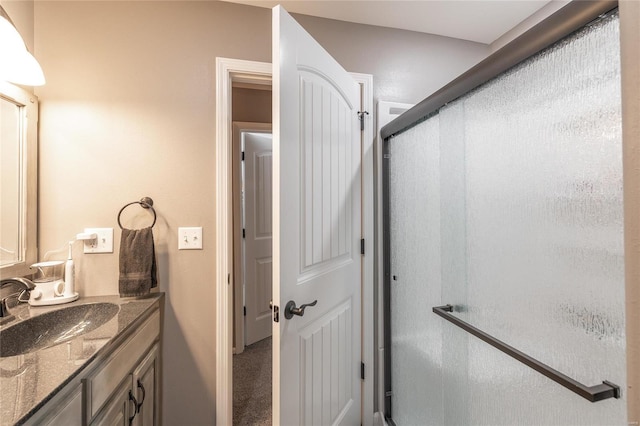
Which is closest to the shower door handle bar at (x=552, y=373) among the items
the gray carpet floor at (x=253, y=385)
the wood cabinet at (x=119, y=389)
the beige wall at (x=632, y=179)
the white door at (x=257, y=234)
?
the beige wall at (x=632, y=179)

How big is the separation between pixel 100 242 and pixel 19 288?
1.13ft

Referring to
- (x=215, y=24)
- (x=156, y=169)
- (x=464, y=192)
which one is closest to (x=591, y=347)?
(x=464, y=192)

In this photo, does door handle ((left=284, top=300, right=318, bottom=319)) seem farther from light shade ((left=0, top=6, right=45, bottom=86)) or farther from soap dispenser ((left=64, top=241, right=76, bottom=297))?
light shade ((left=0, top=6, right=45, bottom=86))

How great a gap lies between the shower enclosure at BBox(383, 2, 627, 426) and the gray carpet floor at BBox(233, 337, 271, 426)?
111cm

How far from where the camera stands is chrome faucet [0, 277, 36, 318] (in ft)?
3.57

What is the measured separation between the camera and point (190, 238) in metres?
1.49

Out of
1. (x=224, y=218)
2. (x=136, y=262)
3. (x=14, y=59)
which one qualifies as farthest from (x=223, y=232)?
(x=14, y=59)

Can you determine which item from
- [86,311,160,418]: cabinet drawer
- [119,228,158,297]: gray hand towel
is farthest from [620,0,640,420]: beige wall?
[119,228,158,297]: gray hand towel

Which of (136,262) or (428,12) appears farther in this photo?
(428,12)

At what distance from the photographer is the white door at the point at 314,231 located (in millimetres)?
1040

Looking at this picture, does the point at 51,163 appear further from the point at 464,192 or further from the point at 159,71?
the point at 464,192

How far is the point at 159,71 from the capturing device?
57.9 inches

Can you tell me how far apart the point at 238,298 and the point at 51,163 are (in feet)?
5.56

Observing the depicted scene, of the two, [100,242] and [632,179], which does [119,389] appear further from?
[632,179]
